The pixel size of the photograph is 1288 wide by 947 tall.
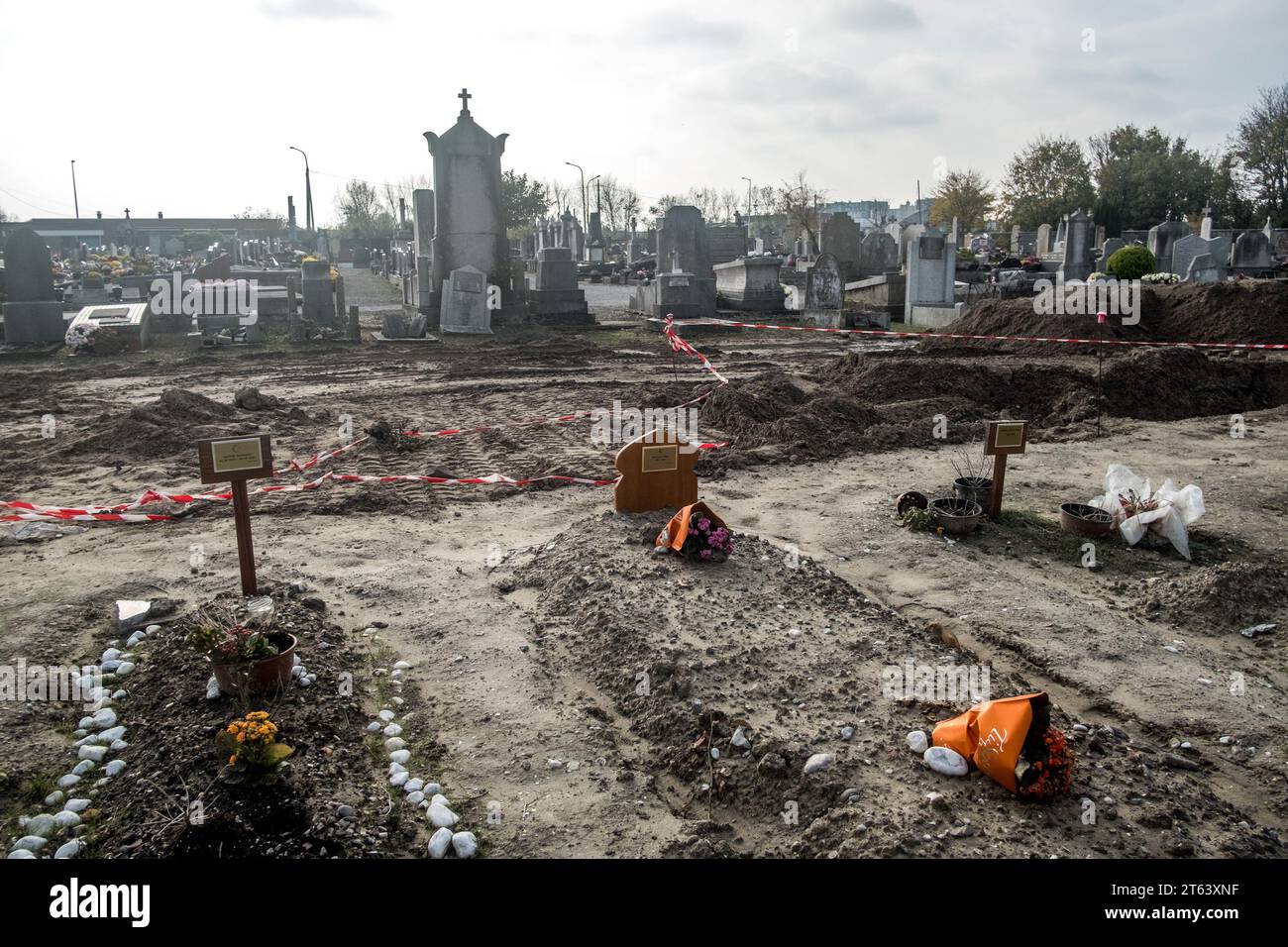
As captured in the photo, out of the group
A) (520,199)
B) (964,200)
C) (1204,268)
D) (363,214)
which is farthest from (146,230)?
(1204,268)

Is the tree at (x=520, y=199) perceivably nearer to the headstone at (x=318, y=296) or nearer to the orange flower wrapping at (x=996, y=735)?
the headstone at (x=318, y=296)

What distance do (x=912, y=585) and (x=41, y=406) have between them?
12425 millimetres

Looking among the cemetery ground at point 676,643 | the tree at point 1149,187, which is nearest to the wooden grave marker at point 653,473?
the cemetery ground at point 676,643

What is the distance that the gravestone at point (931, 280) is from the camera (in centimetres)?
2225

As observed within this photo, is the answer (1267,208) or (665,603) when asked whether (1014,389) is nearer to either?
(665,603)

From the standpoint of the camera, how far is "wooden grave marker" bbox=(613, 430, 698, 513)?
680 cm

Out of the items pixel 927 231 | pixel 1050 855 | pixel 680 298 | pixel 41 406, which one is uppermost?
pixel 927 231

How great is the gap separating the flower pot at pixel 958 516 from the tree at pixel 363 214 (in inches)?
2671

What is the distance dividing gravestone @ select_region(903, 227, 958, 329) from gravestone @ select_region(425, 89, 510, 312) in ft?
35.4

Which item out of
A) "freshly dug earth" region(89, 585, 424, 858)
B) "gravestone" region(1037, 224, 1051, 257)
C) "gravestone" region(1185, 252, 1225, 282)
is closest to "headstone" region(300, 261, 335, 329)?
"freshly dug earth" region(89, 585, 424, 858)

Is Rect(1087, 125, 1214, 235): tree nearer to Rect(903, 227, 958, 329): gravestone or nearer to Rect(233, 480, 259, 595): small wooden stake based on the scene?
Rect(903, 227, 958, 329): gravestone

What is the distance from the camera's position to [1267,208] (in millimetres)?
43281
